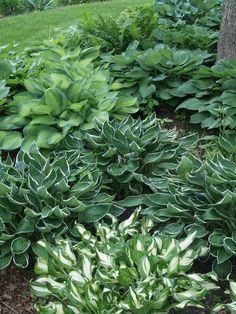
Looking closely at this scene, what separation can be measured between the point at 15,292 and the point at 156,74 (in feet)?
9.78

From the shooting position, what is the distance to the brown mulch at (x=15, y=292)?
3.44 m

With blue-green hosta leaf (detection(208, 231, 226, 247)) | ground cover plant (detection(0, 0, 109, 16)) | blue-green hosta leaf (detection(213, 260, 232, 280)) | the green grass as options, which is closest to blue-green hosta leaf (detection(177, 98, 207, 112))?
blue-green hosta leaf (detection(208, 231, 226, 247))

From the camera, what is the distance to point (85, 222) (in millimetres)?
3781

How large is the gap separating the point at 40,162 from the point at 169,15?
393cm

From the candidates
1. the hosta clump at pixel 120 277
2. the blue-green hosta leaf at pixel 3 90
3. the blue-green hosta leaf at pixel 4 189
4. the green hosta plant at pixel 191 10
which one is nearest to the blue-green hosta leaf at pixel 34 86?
the blue-green hosta leaf at pixel 3 90

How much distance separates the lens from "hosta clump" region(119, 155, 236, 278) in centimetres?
340

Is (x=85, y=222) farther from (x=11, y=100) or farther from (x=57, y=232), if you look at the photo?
(x=11, y=100)

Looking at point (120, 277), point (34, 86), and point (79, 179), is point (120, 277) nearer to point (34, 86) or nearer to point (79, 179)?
point (79, 179)

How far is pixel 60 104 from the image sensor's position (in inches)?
188

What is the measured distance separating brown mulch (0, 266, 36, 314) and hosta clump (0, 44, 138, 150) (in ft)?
4.10

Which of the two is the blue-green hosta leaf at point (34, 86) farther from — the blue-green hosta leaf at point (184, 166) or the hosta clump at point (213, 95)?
the blue-green hosta leaf at point (184, 166)

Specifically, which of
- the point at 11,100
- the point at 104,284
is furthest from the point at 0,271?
the point at 11,100

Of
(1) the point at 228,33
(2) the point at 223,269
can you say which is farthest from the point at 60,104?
(2) the point at 223,269

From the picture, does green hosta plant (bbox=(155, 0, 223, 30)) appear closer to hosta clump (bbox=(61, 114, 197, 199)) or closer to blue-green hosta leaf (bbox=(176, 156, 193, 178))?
hosta clump (bbox=(61, 114, 197, 199))
